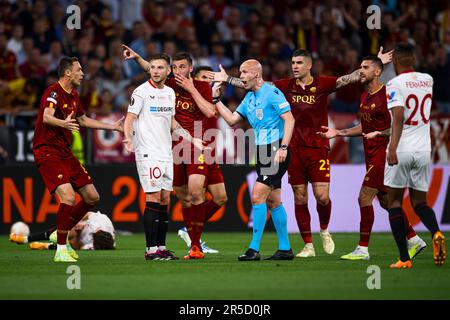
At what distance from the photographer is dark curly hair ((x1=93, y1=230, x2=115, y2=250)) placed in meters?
14.6

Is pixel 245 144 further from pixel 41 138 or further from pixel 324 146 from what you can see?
pixel 41 138

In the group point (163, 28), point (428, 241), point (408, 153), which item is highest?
point (163, 28)

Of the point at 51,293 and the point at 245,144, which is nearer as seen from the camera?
the point at 51,293

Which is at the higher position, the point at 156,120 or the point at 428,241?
the point at 156,120

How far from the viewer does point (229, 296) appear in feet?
28.9

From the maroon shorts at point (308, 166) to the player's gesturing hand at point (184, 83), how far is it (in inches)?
70.5

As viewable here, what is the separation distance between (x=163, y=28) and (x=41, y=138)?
9.44 m

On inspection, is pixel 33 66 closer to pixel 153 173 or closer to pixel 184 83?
pixel 184 83

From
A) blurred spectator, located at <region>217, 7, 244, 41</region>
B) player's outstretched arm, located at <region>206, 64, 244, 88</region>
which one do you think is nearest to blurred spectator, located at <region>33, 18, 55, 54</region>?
blurred spectator, located at <region>217, 7, 244, 41</region>

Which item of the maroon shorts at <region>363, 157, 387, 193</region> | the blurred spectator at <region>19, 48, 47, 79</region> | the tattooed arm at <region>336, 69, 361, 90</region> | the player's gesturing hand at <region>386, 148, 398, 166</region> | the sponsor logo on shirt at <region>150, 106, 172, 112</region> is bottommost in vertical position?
the maroon shorts at <region>363, 157, 387, 193</region>

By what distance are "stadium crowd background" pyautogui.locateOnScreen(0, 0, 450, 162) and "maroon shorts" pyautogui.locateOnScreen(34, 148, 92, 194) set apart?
581 centimetres

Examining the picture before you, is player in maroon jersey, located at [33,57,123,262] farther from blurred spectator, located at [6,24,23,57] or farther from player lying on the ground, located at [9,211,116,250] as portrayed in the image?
blurred spectator, located at [6,24,23,57]
